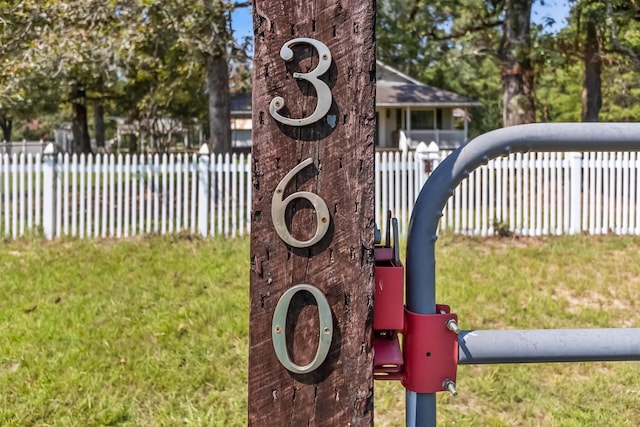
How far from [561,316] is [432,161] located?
4.17 meters

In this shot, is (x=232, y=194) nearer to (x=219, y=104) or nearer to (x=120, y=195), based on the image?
(x=120, y=195)

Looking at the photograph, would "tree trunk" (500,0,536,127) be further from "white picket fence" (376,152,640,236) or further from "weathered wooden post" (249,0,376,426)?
"weathered wooden post" (249,0,376,426)

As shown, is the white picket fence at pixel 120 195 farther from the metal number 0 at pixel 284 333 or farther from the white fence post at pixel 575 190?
the metal number 0 at pixel 284 333

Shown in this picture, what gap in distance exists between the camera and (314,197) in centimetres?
112

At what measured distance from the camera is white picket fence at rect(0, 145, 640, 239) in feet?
26.7

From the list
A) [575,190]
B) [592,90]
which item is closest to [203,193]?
[575,190]

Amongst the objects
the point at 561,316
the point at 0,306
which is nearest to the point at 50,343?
the point at 0,306

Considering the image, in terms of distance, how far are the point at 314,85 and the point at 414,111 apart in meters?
29.5

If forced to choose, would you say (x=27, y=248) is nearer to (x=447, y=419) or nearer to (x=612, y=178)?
(x=447, y=419)

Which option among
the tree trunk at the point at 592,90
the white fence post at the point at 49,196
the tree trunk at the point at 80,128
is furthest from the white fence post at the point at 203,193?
the tree trunk at the point at 80,128

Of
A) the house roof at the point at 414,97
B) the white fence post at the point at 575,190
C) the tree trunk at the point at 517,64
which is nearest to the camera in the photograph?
the white fence post at the point at 575,190

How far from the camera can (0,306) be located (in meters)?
4.91

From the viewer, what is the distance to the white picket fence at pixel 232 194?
8.15 m

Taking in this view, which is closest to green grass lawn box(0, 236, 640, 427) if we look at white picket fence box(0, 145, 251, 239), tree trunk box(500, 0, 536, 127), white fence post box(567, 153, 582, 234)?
white picket fence box(0, 145, 251, 239)
